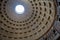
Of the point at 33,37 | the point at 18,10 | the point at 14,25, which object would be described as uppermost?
the point at 18,10

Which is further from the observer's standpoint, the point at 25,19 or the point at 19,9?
the point at 19,9

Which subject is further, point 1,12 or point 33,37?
point 1,12

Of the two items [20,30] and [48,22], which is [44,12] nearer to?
[48,22]

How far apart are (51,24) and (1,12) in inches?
151

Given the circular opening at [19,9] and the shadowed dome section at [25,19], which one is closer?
the shadowed dome section at [25,19]

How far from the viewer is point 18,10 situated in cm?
1667

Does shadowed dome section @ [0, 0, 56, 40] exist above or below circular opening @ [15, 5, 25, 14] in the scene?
below

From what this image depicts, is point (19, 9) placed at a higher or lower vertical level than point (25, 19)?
higher

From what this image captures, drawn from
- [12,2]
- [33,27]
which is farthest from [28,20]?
[12,2]

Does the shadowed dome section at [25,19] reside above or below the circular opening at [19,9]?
below

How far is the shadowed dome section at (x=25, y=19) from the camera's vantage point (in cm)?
1474

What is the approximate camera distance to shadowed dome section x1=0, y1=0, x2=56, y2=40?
14.7 metres

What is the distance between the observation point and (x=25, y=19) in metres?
16.3

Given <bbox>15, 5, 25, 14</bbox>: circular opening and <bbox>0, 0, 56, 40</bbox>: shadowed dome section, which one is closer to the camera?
<bbox>0, 0, 56, 40</bbox>: shadowed dome section
